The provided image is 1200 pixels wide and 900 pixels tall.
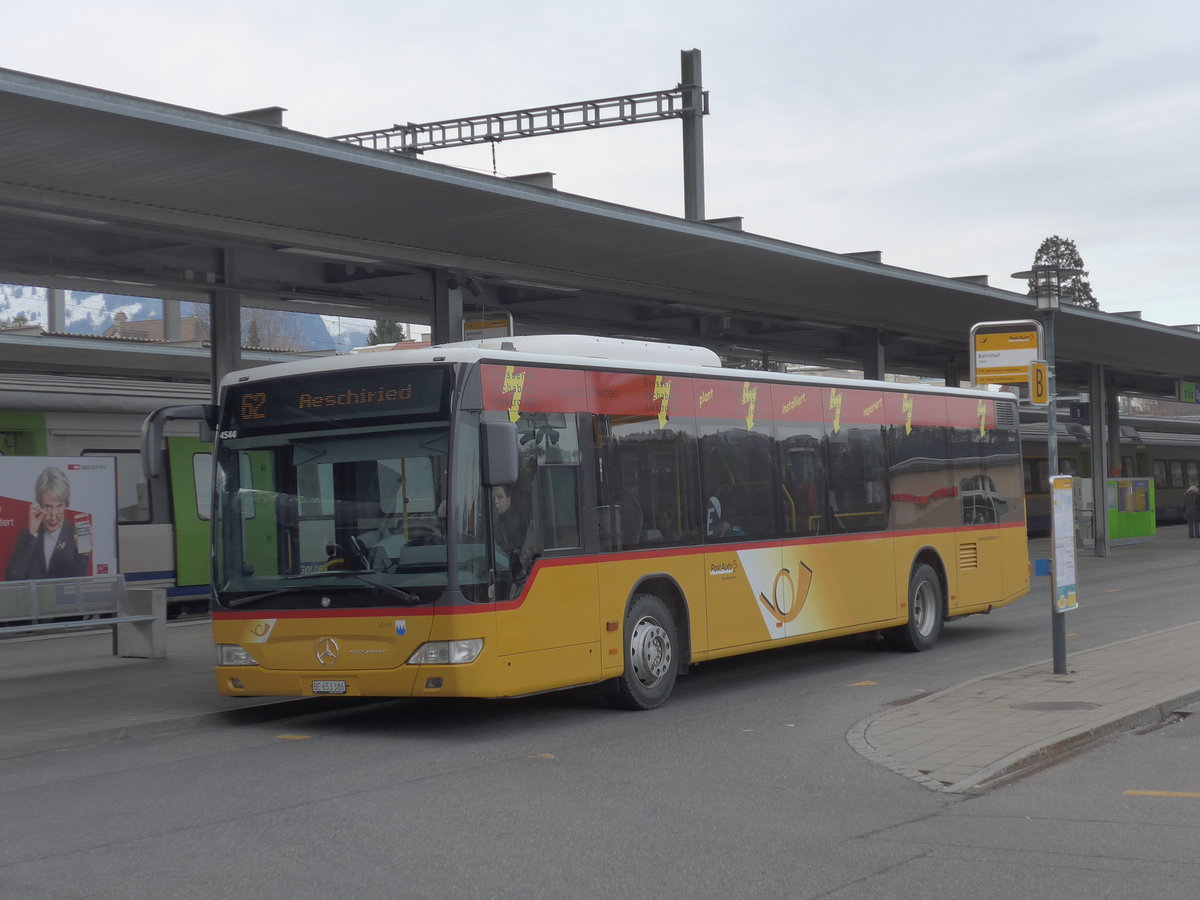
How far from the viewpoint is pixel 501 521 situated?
10.5 m

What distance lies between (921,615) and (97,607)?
29.8ft

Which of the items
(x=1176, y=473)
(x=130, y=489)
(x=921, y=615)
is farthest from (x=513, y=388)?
(x=1176, y=473)

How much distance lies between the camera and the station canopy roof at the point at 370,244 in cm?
1345

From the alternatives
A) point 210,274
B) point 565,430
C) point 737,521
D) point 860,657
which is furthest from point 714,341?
point 565,430

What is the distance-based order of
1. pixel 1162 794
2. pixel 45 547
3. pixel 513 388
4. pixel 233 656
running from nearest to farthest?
pixel 1162 794 < pixel 513 388 < pixel 233 656 < pixel 45 547

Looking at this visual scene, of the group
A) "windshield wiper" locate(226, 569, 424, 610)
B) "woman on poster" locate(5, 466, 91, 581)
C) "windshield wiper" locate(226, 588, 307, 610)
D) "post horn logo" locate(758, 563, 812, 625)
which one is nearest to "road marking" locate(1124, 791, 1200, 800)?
"windshield wiper" locate(226, 569, 424, 610)

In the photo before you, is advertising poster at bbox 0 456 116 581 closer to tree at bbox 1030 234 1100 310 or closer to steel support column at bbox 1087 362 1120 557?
steel support column at bbox 1087 362 1120 557

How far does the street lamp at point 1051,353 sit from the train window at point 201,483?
12913mm

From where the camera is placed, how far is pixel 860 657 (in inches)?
621

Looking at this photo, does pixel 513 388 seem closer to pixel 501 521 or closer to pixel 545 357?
pixel 545 357

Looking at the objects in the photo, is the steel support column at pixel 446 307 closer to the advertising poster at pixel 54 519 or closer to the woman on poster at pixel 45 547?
the advertising poster at pixel 54 519

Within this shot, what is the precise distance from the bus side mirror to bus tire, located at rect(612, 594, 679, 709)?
194cm

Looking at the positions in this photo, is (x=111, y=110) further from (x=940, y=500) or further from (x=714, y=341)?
(x=714, y=341)

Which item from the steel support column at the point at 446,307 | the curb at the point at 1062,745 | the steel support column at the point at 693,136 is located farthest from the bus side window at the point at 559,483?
the steel support column at the point at 693,136
